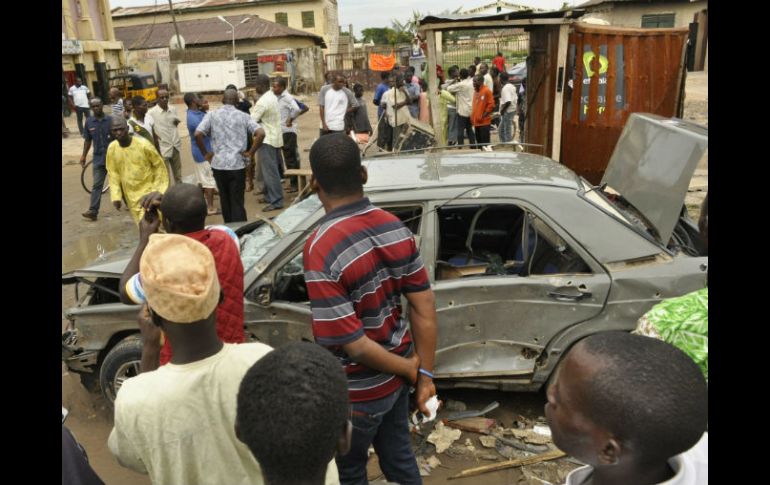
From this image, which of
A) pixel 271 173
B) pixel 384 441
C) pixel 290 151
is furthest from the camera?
pixel 290 151

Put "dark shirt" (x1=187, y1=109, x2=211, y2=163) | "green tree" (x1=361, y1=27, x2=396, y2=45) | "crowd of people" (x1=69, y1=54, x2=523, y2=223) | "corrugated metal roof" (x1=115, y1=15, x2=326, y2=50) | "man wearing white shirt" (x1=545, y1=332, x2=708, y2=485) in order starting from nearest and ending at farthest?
1. "man wearing white shirt" (x1=545, y1=332, x2=708, y2=485)
2. "crowd of people" (x1=69, y1=54, x2=523, y2=223)
3. "dark shirt" (x1=187, y1=109, x2=211, y2=163)
4. "corrugated metal roof" (x1=115, y1=15, x2=326, y2=50)
5. "green tree" (x1=361, y1=27, x2=396, y2=45)

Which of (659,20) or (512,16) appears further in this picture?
(659,20)

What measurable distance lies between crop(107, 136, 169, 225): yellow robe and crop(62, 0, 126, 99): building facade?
20.7 metres

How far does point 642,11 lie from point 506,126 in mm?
16577

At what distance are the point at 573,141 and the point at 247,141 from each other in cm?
428

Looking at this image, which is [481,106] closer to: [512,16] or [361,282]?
[512,16]

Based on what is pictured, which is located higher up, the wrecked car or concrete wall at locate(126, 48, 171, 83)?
concrete wall at locate(126, 48, 171, 83)

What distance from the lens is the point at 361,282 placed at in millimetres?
2061

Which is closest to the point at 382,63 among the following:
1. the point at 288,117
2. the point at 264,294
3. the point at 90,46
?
the point at 288,117

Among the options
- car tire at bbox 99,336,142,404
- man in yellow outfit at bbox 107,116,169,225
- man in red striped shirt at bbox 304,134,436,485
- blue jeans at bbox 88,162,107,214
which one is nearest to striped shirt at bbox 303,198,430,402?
man in red striped shirt at bbox 304,134,436,485

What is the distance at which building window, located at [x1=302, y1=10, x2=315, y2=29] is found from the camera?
43.0 meters

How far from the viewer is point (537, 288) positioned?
11.2 feet

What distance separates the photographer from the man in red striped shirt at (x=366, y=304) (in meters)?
2.02

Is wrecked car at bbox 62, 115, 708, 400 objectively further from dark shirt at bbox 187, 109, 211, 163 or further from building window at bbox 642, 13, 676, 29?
building window at bbox 642, 13, 676, 29
